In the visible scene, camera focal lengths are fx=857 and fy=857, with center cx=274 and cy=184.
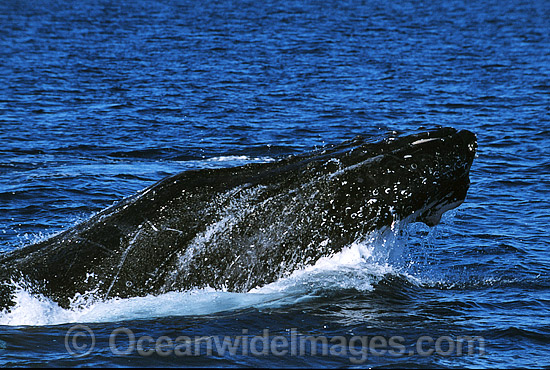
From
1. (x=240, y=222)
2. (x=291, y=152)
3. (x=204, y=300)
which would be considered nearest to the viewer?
(x=240, y=222)

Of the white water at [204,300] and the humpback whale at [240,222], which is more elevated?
the humpback whale at [240,222]

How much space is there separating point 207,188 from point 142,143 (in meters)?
12.4

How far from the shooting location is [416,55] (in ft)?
124

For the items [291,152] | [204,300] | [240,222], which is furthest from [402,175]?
[291,152]

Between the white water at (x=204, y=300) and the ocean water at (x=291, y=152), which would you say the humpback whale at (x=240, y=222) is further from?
the ocean water at (x=291, y=152)

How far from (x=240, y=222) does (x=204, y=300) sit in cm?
90

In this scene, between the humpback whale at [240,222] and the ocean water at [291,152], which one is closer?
the humpback whale at [240,222]

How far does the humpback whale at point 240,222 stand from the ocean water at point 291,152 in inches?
8.6

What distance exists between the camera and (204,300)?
855cm

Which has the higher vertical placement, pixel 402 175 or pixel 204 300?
pixel 402 175

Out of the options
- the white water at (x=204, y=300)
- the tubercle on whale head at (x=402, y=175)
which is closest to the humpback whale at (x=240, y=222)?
the tubercle on whale head at (x=402, y=175)

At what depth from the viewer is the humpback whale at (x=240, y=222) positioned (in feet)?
26.8

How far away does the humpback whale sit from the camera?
8164mm

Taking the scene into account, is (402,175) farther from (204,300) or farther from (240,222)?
(204,300)
